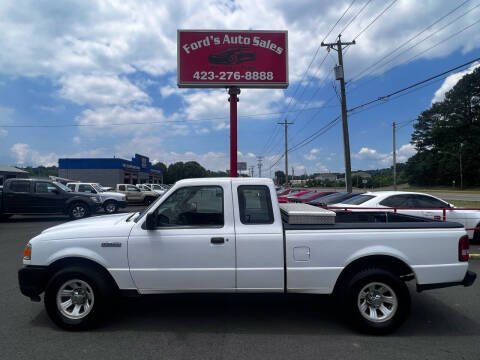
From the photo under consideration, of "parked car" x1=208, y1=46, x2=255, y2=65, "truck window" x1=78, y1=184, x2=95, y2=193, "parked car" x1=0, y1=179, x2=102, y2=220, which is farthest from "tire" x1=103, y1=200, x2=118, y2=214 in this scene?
"parked car" x1=208, y1=46, x2=255, y2=65

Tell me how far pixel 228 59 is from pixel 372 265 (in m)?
9.14

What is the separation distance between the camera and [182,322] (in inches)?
150

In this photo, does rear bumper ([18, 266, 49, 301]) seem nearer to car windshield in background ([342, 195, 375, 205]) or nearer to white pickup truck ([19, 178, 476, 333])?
white pickup truck ([19, 178, 476, 333])

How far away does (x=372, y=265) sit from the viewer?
3.70 m

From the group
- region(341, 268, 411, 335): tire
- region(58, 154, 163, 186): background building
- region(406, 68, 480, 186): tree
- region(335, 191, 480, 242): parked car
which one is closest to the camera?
region(341, 268, 411, 335): tire

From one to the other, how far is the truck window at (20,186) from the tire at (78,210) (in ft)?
6.45

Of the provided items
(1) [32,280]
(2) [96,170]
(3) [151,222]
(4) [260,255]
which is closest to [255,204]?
(4) [260,255]

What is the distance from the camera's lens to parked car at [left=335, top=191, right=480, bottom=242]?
8.06 m

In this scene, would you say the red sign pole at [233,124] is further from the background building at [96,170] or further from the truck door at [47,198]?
the background building at [96,170]

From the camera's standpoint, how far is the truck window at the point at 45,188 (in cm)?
1377

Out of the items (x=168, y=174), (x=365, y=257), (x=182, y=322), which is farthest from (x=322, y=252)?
(x=168, y=174)

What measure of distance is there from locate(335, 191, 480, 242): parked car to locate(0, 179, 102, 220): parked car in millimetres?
11935

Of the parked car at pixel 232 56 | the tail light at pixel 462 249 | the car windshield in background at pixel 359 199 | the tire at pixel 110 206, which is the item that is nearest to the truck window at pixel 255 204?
the tail light at pixel 462 249

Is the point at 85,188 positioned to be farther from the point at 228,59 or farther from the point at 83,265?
the point at 83,265
